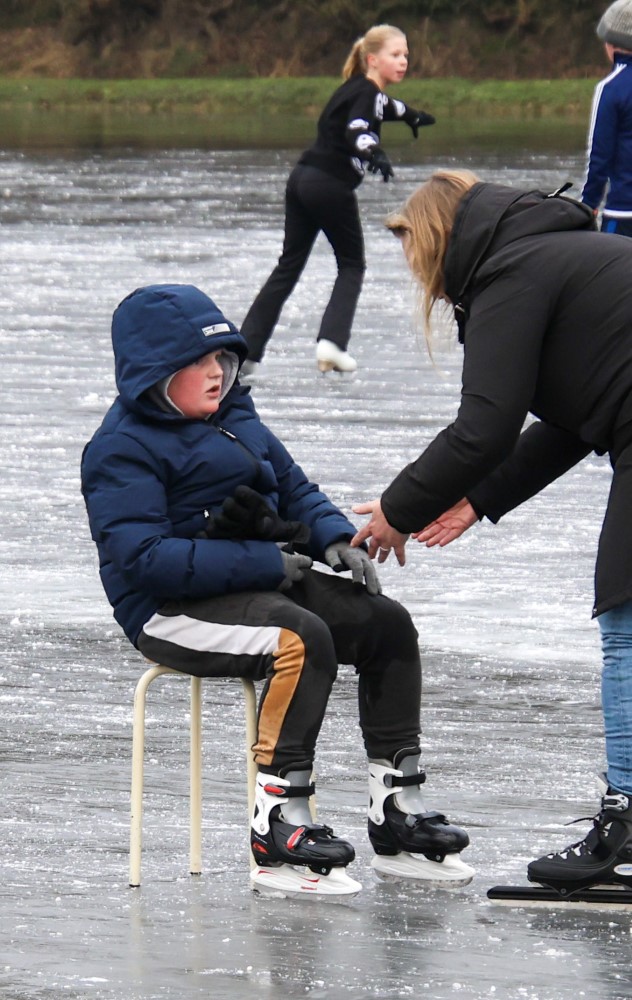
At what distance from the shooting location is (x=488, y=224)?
3.86 metres

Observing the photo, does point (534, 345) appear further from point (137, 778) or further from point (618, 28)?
point (618, 28)

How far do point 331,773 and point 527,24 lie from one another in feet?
138

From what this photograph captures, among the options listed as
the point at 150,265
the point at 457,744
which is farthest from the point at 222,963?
the point at 150,265

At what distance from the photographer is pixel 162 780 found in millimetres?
4707

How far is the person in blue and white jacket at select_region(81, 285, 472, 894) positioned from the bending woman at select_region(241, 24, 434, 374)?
6468mm

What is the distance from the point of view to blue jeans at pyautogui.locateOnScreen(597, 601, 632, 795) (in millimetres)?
3971

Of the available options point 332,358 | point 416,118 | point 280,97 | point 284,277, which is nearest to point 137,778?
point 332,358

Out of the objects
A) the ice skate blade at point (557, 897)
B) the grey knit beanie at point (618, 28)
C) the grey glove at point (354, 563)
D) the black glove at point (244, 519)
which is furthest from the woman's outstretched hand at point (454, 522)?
the grey knit beanie at point (618, 28)

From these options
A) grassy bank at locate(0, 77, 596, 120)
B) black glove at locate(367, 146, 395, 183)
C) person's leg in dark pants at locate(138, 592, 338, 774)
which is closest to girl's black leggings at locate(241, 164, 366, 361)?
black glove at locate(367, 146, 395, 183)

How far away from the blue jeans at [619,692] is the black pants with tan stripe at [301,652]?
0.38m

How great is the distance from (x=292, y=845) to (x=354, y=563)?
593 mm

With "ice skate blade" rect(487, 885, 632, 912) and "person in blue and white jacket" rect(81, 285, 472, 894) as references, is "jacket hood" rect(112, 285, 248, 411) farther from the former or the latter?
"ice skate blade" rect(487, 885, 632, 912)

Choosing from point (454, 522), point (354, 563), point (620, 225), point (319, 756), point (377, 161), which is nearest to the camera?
point (354, 563)

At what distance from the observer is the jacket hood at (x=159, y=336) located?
400cm
